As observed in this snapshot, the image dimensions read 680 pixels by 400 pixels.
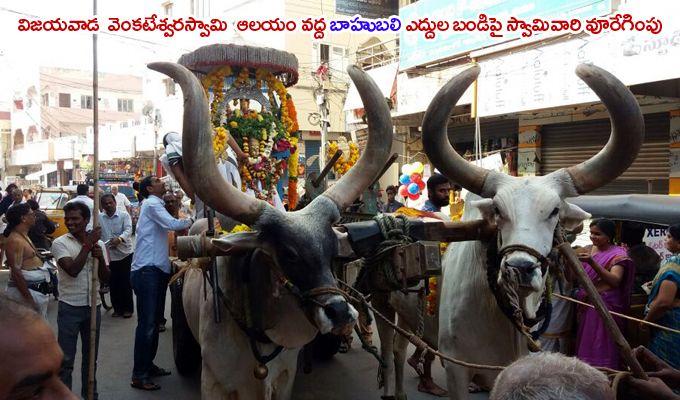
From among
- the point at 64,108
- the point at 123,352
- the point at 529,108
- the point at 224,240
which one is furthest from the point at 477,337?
the point at 64,108

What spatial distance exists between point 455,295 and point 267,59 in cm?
299

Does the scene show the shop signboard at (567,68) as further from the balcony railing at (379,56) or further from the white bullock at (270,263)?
the balcony railing at (379,56)

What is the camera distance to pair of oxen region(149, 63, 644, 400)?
9.14 feet

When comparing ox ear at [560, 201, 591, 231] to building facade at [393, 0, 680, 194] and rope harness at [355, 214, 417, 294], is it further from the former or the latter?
building facade at [393, 0, 680, 194]

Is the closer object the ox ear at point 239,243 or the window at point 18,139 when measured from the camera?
the ox ear at point 239,243

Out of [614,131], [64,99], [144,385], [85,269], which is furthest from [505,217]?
[64,99]

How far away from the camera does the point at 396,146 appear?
727 inches

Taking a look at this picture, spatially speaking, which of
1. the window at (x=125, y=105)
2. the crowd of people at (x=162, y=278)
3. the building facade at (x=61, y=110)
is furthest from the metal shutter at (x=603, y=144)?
the window at (x=125, y=105)

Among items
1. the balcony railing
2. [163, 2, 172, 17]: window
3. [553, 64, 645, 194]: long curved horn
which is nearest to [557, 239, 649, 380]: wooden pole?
[553, 64, 645, 194]: long curved horn

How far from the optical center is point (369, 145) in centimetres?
335

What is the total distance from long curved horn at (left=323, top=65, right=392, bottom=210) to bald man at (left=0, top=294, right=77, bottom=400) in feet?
6.77

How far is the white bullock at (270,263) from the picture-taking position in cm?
278

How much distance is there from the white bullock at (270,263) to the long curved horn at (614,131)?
1.13m

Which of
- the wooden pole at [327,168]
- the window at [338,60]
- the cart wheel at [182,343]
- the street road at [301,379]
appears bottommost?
the street road at [301,379]
